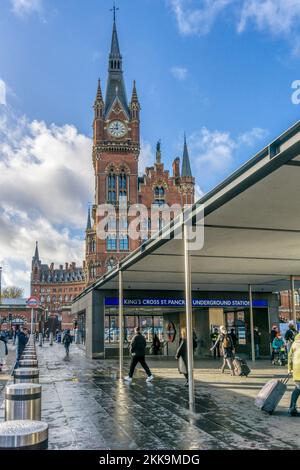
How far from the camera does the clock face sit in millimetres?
82500

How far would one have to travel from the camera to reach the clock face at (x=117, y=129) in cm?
8250

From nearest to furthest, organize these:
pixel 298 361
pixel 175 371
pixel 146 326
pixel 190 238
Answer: pixel 298 361, pixel 190 238, pixel 175 371, pixel 146 326

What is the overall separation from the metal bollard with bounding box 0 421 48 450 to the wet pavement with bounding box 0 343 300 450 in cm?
333

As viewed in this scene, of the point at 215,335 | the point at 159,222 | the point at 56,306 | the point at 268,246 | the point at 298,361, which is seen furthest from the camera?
the point at 56,306

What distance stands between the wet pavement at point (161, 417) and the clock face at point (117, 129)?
71034mm

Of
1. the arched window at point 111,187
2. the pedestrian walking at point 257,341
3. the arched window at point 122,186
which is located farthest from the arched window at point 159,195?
the pedestrian walking at point 257,341

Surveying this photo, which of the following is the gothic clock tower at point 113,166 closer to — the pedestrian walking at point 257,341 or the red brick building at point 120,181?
the red brick building at point 120,181

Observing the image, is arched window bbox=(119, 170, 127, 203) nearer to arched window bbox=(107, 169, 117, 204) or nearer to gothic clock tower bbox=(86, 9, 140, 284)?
gothic clock tower bbox=(86, 9, 140, 284)

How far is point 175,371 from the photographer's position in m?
18.4

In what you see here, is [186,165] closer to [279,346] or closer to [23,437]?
[279,346]

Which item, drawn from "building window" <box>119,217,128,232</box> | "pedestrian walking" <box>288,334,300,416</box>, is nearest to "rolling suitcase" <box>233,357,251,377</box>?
"pedestrian walking" <box>288,334,300,416</box>
